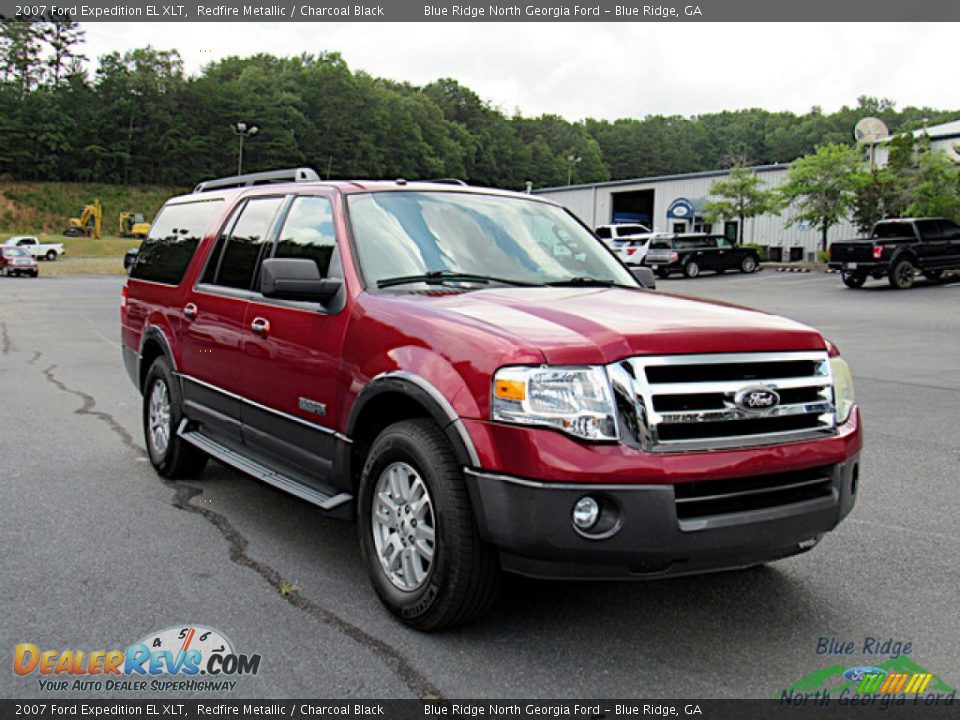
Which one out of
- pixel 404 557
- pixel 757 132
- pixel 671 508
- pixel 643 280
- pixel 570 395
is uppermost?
pixel 757 132

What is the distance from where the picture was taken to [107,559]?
4.55 meters

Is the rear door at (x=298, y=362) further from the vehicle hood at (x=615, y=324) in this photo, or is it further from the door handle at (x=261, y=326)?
the vehicle hood at (x=615, y=324)

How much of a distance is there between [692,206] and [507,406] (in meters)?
55.1

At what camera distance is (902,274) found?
2889cm

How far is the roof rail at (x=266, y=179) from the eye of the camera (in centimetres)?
557

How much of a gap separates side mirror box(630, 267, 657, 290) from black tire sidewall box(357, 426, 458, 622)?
2.08 m

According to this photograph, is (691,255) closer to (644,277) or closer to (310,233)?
(644,277)

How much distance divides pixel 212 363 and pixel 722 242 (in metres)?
37.3

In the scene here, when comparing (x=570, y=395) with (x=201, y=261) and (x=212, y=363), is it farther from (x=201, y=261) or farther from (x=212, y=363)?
(x=201, y=261)

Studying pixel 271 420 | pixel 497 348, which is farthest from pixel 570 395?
pixel 271 420

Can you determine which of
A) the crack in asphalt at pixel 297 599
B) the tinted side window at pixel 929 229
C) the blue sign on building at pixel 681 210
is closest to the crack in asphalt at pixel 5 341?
the crack in asphalt at pixel 297 599

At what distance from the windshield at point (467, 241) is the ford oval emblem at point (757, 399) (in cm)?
144
